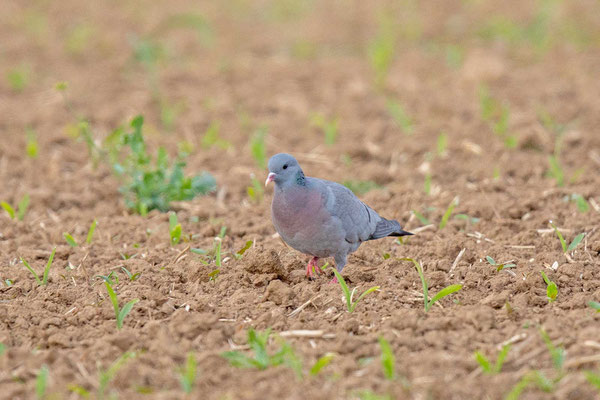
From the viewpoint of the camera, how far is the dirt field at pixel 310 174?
3.32 metres

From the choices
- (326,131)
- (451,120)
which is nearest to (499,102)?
(451,120)

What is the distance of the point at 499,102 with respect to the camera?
7543mm

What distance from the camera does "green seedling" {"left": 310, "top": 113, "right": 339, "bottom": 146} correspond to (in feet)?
21.8

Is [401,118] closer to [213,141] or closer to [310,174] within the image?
[310,174]

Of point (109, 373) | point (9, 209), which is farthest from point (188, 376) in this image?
point (9, 209)

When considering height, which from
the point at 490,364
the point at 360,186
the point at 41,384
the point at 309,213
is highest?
the point at 309,213

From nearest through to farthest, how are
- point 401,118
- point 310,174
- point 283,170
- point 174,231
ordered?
point 283,170 < point 174,231 < point 310,174 < point 401,118

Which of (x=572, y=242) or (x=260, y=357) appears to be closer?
(x=260, y=357)

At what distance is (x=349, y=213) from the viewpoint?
428 centimetres

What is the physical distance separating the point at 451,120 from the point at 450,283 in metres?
3.25

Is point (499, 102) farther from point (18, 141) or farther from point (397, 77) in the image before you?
point (18, 141)

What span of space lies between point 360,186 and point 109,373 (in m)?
3.12

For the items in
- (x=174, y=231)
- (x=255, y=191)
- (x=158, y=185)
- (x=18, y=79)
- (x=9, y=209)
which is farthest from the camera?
(x=18, y=79)

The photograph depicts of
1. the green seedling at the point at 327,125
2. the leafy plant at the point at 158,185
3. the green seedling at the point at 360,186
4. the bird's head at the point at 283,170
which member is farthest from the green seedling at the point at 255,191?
the bird's head at the point at 283,170
